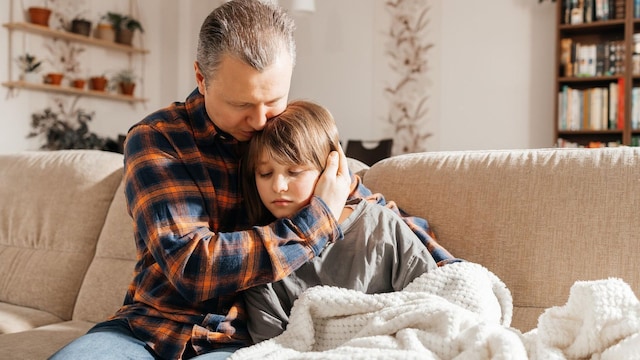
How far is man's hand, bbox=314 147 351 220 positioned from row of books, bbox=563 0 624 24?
12.1 feet

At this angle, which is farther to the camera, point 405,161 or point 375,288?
point 405,161

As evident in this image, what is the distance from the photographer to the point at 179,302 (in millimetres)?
1426

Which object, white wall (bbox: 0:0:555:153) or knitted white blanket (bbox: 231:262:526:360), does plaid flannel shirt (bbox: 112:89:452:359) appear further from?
white wall (bbox: 0:0:555:153)

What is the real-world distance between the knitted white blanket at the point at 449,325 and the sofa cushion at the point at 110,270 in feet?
3.30

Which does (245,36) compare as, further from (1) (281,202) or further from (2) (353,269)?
(2) (353,269)

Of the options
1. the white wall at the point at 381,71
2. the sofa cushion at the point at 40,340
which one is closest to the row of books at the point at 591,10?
the white wall at the point at 381,71

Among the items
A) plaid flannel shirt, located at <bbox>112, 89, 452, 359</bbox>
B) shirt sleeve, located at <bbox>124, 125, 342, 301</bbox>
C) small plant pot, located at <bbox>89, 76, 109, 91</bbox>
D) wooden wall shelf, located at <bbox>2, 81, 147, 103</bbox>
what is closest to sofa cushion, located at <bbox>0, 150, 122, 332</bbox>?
plaid flannel shirt, located at <bbox>112, 89, 452, 359</bbox>

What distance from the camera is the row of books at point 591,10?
4.42 metres

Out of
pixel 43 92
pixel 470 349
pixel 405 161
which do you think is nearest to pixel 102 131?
pixel 43 92

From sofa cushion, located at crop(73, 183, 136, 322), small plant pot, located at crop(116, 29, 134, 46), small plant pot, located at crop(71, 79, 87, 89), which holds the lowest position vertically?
sofa cushion, located at crop(73, 183, 136, 322)

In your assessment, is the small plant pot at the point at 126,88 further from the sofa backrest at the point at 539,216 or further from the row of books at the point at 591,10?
the sofa backrest at the point at 539,216

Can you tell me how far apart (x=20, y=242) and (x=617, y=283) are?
217 cm

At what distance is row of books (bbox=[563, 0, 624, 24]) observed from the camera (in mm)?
4418

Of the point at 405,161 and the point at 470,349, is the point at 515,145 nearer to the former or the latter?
the point at 405,161
